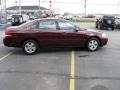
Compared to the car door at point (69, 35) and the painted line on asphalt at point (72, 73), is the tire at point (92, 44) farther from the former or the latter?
the painted line on asphalt at point (72, 73)

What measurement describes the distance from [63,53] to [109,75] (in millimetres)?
4554

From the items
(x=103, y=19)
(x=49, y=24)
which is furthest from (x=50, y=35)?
(x=103, y=19)

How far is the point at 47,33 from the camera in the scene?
13.4m

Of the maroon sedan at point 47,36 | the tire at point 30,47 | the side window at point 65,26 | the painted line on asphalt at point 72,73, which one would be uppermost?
the side window at point 65,26

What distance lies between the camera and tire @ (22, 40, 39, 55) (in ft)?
43.1

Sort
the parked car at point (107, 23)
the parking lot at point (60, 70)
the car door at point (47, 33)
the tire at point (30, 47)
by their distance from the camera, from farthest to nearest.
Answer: the parked car at point (107, 23) → the car door at point (47, 33) → the tire at point (30, 47) → the parking lot at point (60, 70)

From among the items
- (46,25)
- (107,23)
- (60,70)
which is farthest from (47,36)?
(107,23)

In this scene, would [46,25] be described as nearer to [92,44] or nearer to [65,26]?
[65,26]

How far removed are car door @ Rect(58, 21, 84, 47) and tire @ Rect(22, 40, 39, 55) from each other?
1.25m

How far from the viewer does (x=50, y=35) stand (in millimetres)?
13398

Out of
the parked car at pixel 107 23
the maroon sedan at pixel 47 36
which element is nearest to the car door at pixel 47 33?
the maroon sedan at pixel 47 36

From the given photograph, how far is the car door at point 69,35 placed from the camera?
13539 mm

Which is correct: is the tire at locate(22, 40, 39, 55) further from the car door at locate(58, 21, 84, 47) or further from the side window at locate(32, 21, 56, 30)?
the car door at locate(58, 21, 84, 47)

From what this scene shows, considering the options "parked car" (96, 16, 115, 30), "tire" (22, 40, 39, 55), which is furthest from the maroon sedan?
"parked car" (96, 16, 115, 30)
